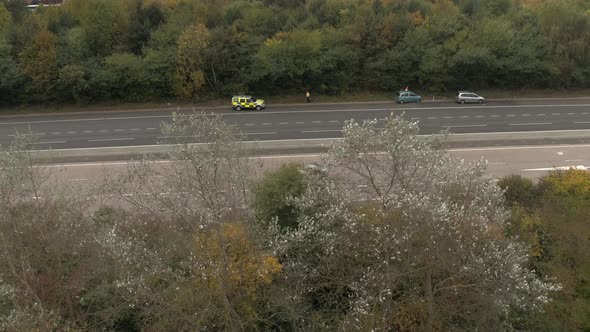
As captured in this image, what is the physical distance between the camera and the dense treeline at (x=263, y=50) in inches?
1655

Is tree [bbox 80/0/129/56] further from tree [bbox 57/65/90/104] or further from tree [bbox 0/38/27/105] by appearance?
tree [bbox 0/38/27/105]

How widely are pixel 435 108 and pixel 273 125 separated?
14.7 meters

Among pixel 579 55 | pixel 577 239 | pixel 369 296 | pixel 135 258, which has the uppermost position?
pixel 579 55

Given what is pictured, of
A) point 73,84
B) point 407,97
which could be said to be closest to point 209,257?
point 407,97

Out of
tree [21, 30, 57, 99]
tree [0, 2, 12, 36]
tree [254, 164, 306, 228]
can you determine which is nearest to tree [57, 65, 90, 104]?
tree [21, 30, 57, 99]

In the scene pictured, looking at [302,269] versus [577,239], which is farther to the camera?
[577,239]

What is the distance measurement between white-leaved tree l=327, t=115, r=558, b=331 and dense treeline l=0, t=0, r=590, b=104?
28539 mm

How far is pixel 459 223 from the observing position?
1452cm

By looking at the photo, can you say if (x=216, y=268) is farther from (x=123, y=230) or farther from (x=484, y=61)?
(x=484, y=61)

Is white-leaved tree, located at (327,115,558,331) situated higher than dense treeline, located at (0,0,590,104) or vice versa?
dense treeline, located at (0,0,590,104)

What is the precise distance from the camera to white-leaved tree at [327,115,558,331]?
46.6 ft

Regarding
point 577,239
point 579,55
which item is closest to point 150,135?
point 577,239

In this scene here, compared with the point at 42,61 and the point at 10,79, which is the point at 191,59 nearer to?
the point at 42,61

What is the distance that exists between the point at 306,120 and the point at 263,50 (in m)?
8.86
